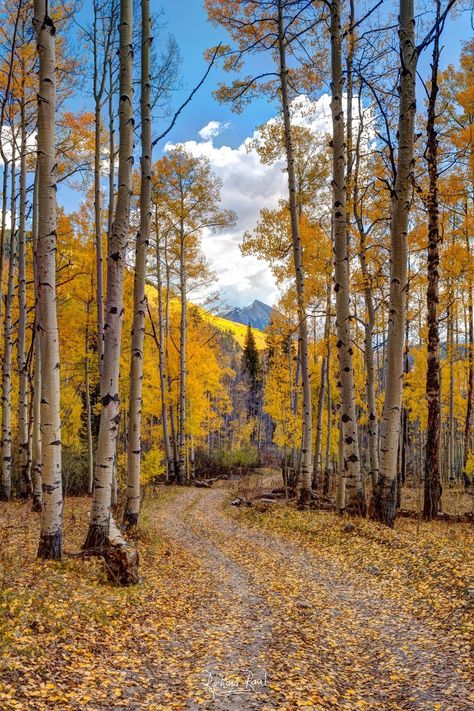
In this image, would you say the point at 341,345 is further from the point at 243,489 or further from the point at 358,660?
the point at 243,489

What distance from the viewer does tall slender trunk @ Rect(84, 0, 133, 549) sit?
6.35m

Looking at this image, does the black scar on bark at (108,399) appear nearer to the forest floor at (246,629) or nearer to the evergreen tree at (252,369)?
the forest floor at (246,629)

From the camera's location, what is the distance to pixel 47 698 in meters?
3.01

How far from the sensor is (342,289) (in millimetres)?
9641

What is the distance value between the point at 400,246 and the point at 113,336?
216 inches

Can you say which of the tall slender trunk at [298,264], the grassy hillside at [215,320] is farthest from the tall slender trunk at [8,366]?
the tall slender trunk at [298,264]

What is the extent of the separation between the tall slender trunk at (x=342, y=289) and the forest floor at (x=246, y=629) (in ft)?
4.84

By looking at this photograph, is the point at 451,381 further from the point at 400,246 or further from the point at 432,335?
the point at 400,246

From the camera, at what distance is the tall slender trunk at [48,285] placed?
5465 millimetres

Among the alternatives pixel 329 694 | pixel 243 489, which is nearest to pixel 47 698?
pixel 329 694

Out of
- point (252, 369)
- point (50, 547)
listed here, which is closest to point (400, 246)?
point (50, 547)

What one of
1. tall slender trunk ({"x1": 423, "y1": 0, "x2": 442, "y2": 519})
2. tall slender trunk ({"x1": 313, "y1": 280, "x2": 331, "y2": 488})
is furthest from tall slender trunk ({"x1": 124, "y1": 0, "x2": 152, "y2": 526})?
tall slender trunk ({"x1": 313, "y1": 280, "x2": 331, "y2": 488})

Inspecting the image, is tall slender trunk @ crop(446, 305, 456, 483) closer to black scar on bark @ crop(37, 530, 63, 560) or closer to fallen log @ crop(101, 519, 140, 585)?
fallen log @ crop(101, 519, 140, 585)

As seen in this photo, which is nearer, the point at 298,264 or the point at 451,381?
the point at 298,264
